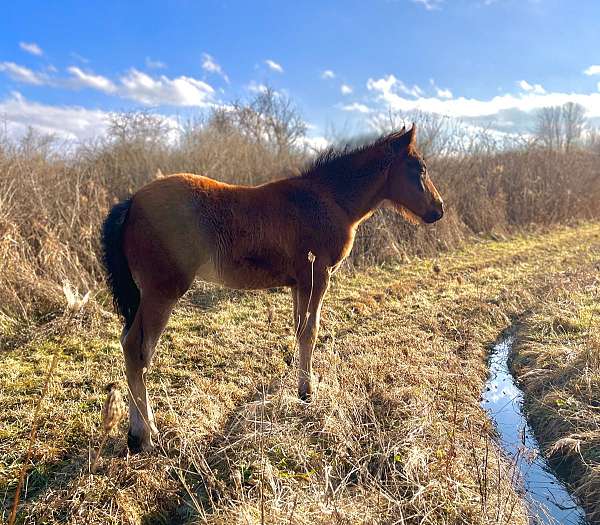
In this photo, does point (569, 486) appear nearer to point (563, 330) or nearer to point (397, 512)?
point (397, 512)

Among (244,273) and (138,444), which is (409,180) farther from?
(138,444)

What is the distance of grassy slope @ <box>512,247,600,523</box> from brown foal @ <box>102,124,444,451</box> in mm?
2136

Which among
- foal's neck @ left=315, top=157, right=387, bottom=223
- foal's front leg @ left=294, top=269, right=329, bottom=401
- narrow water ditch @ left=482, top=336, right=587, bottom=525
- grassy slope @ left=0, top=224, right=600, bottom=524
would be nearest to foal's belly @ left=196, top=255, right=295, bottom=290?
foal's front leg @ left=294, top=269, right=329, bottom=401

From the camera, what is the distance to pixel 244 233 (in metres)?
3.38

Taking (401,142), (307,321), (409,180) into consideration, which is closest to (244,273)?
(307,321)

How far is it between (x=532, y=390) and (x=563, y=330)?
4.94 feet

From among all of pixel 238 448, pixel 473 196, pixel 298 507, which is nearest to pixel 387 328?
pixel 238 448

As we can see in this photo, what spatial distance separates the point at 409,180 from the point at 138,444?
3333 mm

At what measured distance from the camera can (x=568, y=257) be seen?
33.7ft

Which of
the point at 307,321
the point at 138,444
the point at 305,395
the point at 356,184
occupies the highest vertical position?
the point at 356,184

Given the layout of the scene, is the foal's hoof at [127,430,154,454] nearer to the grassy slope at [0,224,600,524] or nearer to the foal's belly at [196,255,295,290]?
the grassy slope at [0,224,600,524]

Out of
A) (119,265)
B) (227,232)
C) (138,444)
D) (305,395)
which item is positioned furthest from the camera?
(305,395)

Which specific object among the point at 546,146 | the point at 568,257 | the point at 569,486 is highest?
the point at 546,146

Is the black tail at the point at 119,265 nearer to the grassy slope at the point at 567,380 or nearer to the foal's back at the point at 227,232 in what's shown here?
the foal's back at the point at 227,232
